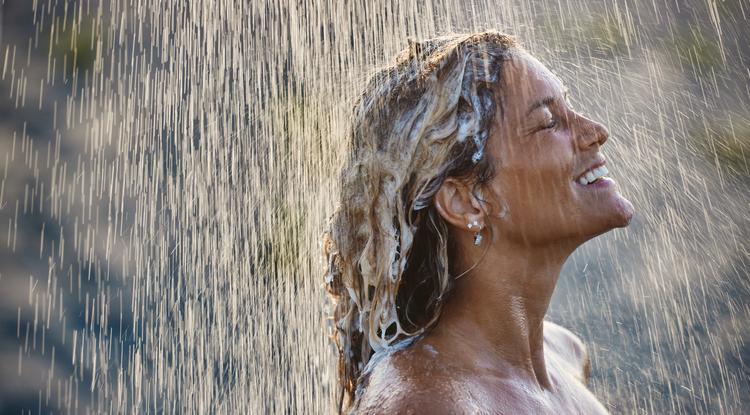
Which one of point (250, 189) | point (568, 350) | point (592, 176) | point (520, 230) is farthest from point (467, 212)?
point (250, 189)

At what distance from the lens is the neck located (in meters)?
2.41

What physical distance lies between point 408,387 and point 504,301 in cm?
51

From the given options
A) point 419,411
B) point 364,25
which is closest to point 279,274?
point 364,25

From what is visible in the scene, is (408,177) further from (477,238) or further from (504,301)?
(504,301)

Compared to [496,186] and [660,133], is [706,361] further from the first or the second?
[496,186]

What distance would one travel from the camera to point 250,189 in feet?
25.8

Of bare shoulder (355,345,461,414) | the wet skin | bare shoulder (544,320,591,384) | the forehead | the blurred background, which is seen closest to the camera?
bare shoulder (355,345,461,414)

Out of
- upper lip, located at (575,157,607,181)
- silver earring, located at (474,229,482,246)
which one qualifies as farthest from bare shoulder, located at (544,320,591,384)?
upper lip, located at (575,157,607,181)

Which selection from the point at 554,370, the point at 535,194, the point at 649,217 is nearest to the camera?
the point at 535,194

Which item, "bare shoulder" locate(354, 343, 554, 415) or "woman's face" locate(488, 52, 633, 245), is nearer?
"bare shoulder" locate(354, 343, 554, 415)

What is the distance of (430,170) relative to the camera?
2447mm

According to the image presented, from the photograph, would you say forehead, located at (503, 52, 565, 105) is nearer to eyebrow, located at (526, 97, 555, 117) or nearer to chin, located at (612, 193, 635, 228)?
eyebrow, located at (526, 97, 555, 117)

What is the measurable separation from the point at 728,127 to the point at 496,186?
15.8ft

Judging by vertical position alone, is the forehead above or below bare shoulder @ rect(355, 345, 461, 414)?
above
